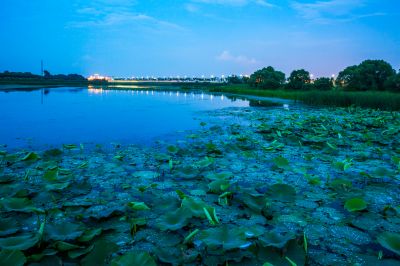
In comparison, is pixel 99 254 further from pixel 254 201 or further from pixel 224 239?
pixel 254 201

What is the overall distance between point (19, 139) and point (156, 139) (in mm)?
3559

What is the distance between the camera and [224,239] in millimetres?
2113

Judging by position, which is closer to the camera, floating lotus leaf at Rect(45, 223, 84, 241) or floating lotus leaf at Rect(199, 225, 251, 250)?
floating lotus leaf at Rect(199, 225, 251, 250)

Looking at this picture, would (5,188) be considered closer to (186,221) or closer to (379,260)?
(186,221)

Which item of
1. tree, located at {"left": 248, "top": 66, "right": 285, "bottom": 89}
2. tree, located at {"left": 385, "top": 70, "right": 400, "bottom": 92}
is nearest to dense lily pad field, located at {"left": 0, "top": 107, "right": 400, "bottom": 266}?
tree, located at {"left": 385, "top": 70, "right": 400, "bottom": 92}

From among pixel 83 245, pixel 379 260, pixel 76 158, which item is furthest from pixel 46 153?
pixel 379 260

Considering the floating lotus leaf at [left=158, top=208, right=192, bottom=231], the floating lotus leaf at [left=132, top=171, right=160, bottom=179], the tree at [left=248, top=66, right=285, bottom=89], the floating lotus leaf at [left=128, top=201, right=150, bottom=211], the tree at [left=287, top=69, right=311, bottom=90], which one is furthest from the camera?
the tree at [left=248, top=66, right=285, bottom=89]

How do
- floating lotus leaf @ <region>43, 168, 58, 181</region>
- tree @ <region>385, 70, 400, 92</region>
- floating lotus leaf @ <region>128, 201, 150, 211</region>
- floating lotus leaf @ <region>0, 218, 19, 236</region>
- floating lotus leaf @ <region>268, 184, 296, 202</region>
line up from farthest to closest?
1. tree @ <region>385, 70, 400, 92</region>
2. floating lotus leaf @ <region>43, 168, 58, 181</region>
3. floating lotus leaf @ <region>268, 184, 296, 202</region>
4. floating lotus leaf @ <region>128, 201, 150, 211</region>
5. floating lotus leaf @ <region>0, 218, 19, 236</region>

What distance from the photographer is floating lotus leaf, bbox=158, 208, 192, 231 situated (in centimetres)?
242

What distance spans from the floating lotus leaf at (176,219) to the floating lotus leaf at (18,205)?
1.20 meters

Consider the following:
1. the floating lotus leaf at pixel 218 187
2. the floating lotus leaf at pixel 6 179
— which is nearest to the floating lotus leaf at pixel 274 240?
the floating lotus leaf at pixel 218 187

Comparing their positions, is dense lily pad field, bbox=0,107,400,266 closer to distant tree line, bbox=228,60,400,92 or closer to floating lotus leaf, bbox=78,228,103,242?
floating lotus leaf, bbox=78,228,103,242

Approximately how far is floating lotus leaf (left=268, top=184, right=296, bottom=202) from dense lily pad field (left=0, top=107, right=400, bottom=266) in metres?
0.01

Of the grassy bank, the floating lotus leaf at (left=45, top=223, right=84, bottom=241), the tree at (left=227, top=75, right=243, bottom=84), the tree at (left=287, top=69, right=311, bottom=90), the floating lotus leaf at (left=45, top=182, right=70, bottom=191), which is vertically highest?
the tree at (left=227, top=75, right=243, bottom=84)
